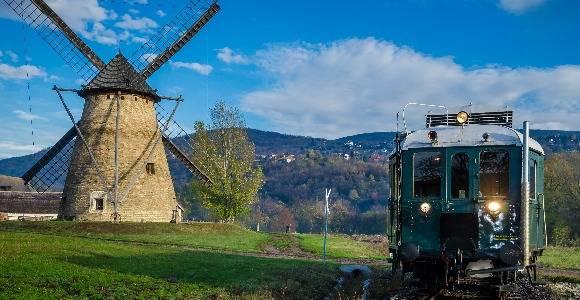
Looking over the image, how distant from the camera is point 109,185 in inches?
1642

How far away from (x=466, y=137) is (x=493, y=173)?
1.12 meters

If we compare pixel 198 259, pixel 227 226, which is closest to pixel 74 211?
pixel 227 226

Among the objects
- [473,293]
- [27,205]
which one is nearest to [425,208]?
[473,293]

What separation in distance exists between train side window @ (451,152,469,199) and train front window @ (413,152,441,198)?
14.1 inches

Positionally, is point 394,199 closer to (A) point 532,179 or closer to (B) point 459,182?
(B) point 459,182

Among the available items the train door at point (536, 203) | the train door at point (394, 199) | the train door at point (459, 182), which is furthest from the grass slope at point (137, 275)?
the train door at point (536, 203)

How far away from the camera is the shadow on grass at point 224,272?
16.3 metres

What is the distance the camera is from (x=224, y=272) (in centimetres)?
1894

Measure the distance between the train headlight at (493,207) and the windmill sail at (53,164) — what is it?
128 feet

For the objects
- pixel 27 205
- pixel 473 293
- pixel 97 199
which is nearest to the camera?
pixel 473 293

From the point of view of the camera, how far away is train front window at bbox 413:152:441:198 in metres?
13.8

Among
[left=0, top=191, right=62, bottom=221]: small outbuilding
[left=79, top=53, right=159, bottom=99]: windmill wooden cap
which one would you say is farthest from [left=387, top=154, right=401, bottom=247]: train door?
[left=0, top=191, right=62, bottom=221]: small outbuilding

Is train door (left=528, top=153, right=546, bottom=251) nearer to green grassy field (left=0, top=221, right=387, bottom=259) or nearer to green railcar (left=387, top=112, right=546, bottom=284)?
green railcar (left=387, top=112, right=546, bottom=284)

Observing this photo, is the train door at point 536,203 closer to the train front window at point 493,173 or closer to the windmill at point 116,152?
the train front window at point 493,173
